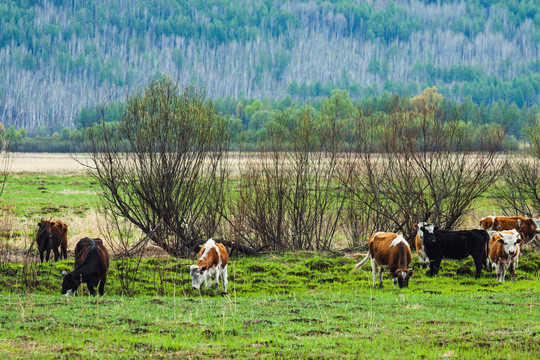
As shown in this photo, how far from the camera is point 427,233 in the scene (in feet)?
59.5

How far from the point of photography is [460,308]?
1230 cm

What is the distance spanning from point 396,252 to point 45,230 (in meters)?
11.4

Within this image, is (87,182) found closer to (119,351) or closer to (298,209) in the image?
(298,209)

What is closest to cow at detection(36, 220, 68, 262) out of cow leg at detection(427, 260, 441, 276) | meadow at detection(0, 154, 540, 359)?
meadow at detection(0, 154, 540, 359)

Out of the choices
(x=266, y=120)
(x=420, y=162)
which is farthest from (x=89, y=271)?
(x=420, y=162)

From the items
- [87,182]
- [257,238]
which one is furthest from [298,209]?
[87,182]

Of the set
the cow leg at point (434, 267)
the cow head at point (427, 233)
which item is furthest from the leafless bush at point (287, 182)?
the cow leg at point (434, 267)

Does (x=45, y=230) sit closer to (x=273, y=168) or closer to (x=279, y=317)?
(x=273, y=168)

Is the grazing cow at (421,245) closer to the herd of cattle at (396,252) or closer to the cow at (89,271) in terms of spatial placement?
the herd of cattle at (396,252)

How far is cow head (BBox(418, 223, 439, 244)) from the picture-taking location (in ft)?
58.9

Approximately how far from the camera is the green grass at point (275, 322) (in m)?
8.67

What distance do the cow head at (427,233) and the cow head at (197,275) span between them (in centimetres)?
751

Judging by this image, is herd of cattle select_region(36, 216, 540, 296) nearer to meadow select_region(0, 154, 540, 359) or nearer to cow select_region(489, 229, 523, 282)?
cow select_region(489, 229, 523, 282)

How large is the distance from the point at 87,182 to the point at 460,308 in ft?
140
